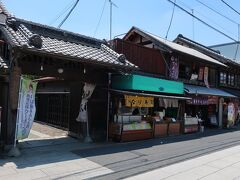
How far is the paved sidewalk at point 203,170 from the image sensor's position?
9.52m

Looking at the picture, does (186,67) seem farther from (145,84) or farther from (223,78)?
(145,84)

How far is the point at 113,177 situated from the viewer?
927 centimetres

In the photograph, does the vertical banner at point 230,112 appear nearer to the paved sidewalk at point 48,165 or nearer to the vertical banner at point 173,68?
the vertical banner at point 173,68

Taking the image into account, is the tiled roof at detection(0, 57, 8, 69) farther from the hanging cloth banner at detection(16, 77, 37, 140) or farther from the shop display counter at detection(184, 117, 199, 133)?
the shop display counter at detection(184, 117, 199, 133)

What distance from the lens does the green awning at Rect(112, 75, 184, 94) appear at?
1549 centimetres

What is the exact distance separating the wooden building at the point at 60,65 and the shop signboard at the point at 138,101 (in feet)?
3.74

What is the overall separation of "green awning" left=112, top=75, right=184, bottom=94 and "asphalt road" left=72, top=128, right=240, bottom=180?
2.83 meters

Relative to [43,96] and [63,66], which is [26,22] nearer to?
[63,66]

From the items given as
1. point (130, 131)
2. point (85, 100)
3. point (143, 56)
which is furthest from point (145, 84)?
point (85, 100)

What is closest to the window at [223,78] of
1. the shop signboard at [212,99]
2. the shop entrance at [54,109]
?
the shop signboard at [212,99]

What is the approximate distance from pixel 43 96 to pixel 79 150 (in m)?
9.76

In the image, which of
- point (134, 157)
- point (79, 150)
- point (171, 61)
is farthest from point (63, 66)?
point (171, 61)

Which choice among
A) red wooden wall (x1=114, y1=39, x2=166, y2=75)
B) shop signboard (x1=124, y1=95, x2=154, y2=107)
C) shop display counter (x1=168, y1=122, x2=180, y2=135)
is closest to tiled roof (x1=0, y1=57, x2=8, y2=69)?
shop signboard (x1=124, y1=95, x2=154, y2=107)

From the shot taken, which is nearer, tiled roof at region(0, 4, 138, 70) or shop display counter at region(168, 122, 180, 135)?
tiled roof at region(0, 4, 138, 70)
